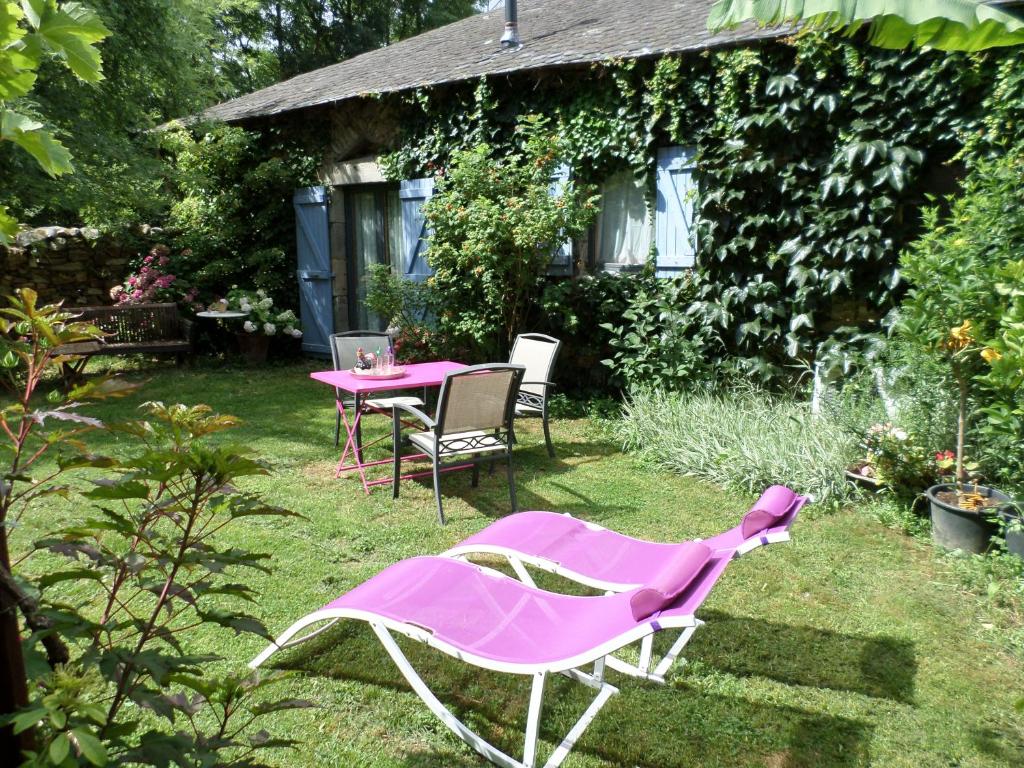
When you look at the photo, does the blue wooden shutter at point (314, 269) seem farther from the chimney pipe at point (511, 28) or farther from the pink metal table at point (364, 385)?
the pink metal table at point (364, 385)

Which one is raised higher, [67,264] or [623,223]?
[623,223]

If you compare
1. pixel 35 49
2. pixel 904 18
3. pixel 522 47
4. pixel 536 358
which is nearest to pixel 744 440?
pixel 536 358

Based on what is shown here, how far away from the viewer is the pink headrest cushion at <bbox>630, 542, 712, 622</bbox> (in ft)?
7.01

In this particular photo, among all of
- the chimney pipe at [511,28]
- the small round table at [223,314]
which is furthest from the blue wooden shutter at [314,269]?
the chimney pipe at [511,28]

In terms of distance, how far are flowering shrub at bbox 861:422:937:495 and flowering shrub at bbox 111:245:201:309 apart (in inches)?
327

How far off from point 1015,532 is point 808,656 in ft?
4.36

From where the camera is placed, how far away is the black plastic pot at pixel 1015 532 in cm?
349

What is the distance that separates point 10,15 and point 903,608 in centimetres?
380

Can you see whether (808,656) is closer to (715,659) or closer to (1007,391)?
(715,659)

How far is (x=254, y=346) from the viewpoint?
Answer: 9656 millimetres

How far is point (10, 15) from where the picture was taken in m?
1.06

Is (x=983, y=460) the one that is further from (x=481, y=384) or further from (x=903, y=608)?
(x=481, y=384)

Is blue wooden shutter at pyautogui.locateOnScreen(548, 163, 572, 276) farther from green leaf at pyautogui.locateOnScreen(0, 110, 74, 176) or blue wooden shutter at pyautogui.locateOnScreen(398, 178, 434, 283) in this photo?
green leaf at pyautogui.locateOnScreen(0, 110, 74, 176)

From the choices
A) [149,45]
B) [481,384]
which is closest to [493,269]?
[481,384]
